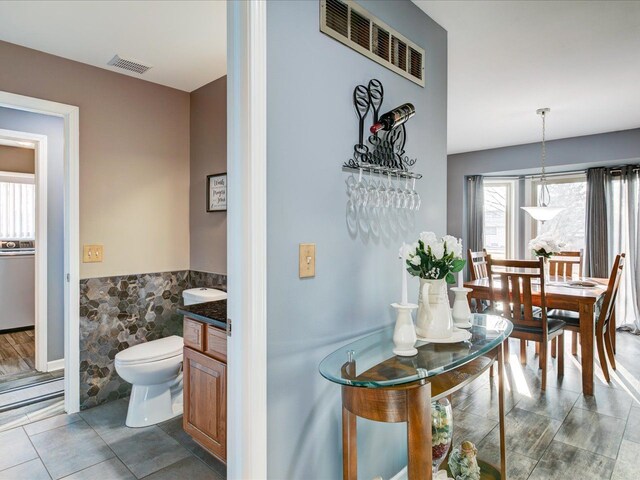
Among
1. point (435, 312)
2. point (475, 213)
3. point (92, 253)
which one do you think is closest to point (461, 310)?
point (435, 312)

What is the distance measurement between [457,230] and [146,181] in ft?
15.6

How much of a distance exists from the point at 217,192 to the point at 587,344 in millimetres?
3112

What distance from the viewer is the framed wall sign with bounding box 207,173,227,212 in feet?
9.77

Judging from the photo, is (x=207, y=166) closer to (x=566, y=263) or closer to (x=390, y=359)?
(x=390, y=359)

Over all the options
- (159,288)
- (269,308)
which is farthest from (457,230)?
(269,308)

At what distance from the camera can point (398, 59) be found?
1.88 metres

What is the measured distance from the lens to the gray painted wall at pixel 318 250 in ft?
4.33

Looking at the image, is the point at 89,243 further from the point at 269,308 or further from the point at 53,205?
the point at 269,308

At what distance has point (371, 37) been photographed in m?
1.72

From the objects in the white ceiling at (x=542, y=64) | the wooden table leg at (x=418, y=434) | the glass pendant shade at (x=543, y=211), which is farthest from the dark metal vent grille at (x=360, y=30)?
the glass pendant shade at (x=543, y=211)

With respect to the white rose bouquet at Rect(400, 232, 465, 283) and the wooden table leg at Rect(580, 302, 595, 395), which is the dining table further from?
the white rose bouquet at Rect(400, 232, 465, 283)

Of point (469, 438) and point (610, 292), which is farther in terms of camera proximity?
point (610, 292)

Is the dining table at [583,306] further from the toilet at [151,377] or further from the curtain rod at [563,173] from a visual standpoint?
the toilet at [151,377]

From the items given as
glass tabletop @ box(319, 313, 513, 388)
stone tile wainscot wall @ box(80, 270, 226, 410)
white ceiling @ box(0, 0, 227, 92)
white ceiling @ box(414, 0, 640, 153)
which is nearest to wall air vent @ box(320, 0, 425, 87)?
white ceiling @ box(414, 0, 640, 153)
